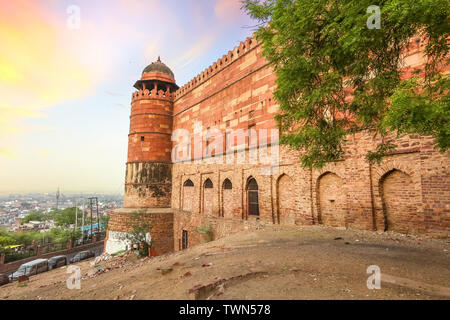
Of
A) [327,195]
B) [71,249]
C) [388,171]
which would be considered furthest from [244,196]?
[71,249]

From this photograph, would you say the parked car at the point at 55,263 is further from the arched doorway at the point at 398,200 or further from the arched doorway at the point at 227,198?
the arched doorway at the point at 398,200

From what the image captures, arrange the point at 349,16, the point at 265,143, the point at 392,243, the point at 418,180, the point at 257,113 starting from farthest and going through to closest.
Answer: the point at 257,113 → the point at 265,143 → the point at 418,180 → the point at 392,243 → the point at 349,16

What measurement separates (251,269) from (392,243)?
13.0 feet

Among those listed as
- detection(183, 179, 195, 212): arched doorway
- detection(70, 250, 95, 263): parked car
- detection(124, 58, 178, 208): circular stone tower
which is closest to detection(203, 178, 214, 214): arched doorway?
detection(183, 179, 195, 212): arched doorway

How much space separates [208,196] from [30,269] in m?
15.6

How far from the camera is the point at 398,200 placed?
22.3 ft

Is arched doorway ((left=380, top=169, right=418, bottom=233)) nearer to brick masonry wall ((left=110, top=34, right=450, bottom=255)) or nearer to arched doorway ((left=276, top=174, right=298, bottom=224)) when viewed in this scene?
brick masonry wall ((left=110, top=34, right=450, bottom=255))

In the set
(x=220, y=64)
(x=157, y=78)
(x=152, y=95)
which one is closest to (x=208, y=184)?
(x=220, y=64)

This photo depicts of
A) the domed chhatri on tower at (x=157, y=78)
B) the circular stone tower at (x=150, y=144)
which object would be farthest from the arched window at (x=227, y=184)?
the domed chhatri on tower at (x=157, y=78)

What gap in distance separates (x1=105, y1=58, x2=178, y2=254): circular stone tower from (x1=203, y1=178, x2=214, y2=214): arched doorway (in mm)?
3490

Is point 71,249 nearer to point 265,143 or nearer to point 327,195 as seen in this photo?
point 265,143

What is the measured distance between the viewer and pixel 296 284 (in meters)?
3.35

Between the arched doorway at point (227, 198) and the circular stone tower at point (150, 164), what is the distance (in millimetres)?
5326
